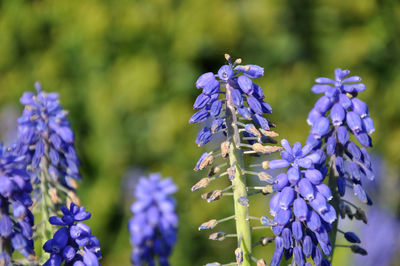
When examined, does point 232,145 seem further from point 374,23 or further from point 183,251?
point 374,23

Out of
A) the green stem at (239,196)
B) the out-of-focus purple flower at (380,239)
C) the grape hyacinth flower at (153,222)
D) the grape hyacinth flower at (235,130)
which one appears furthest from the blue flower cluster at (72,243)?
the out-of-focus purple flower at (380,239)

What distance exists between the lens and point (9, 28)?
8562 millimetres

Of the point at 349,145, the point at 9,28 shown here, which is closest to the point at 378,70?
the point at 9,28

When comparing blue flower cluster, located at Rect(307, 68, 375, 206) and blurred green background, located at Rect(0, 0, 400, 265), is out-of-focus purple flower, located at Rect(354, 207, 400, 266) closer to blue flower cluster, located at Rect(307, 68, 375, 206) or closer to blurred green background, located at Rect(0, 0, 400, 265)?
blurred green background, located at Rect(0, 0, 400, 265)

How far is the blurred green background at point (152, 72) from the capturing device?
26.7 feet

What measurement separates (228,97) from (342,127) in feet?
1.83

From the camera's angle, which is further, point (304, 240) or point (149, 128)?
point (149, 128)

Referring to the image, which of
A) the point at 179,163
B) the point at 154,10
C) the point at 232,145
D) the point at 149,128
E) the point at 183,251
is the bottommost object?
the point at 232,145

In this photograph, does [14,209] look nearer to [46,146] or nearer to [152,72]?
[46,146]

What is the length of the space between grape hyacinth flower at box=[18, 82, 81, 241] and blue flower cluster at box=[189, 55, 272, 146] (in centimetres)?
93

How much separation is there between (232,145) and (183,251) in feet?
19.2

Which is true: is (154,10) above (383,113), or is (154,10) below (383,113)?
above

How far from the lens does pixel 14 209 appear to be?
2.01 metres

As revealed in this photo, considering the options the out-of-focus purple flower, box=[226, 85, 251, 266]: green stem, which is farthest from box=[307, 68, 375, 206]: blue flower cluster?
the out-of-focus purple flower
